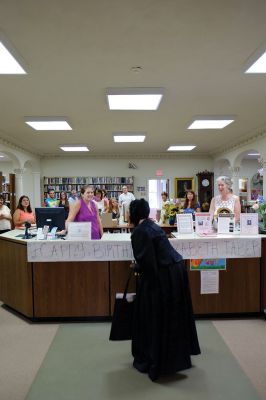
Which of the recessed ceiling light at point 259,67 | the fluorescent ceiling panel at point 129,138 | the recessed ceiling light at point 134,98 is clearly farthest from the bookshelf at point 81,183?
the recessed ceiling light at point 259,67

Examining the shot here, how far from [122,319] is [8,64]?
3.05 m

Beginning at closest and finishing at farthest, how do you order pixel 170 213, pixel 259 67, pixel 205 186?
pixel 259 67 < pixel 170 213 < pixel 205 186

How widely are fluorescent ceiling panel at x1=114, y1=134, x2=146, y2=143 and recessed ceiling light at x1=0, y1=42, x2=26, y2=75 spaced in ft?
13.6

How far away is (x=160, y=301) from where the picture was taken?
2316 millimetres

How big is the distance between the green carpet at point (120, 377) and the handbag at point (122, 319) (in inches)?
11.9

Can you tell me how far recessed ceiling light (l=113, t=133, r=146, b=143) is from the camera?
7.63m

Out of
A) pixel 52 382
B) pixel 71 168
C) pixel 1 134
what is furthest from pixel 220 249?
pixel 71 168

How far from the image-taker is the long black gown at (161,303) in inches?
90.2

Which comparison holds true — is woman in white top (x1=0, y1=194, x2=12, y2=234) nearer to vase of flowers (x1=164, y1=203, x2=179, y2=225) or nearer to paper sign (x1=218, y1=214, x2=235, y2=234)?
vase of flowers (x1=164, y1=203, x2=179, y2=225)

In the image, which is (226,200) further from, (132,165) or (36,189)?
(36,189)

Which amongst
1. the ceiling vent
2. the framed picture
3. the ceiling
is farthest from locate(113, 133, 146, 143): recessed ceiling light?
the framed picture

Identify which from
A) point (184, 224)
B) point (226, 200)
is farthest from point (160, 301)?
point (226, 200)

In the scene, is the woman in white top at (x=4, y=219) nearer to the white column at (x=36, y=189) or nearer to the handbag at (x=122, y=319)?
the handbag at (x=122, y=319)

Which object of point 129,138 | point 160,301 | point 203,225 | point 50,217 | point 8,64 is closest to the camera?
point 160,301
